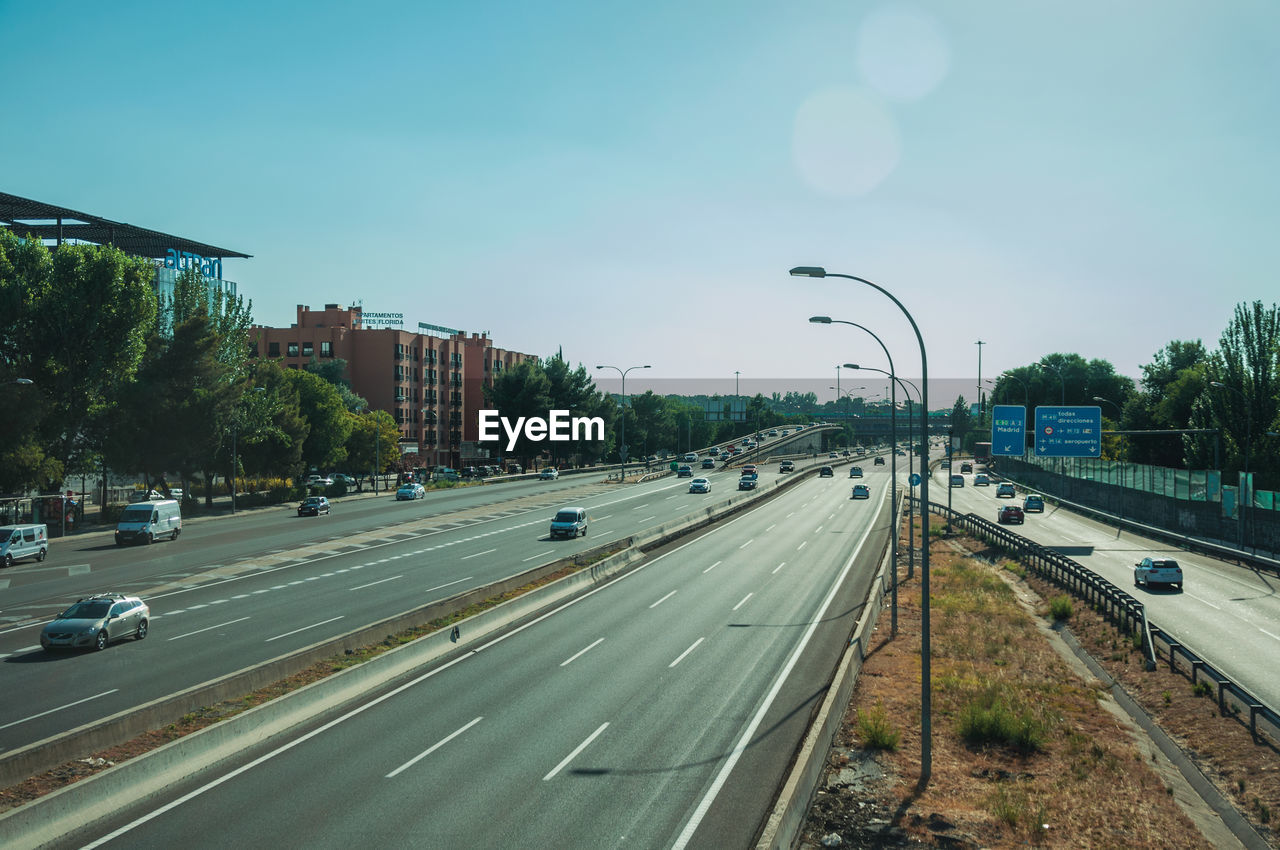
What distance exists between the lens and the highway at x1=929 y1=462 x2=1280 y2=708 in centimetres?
2522

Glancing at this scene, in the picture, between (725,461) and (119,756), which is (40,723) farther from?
(725,461)

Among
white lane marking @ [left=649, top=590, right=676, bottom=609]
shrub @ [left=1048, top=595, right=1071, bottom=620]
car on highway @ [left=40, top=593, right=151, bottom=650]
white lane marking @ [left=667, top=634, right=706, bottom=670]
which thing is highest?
car on highway @ [left=40, top=593, right=151, bottom=650]

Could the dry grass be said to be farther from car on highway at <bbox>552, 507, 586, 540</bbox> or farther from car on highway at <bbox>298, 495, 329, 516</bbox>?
car on highway at <bbox>298, 495, 329, 516</bbox>

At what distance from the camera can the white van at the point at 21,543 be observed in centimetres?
4266

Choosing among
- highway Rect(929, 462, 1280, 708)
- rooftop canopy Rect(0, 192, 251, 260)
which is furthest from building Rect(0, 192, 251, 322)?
highway Rect(929, 462, 1280, 708)

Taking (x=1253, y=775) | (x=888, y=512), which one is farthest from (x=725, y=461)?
(x=1253, y=775)

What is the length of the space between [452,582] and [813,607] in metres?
15.5

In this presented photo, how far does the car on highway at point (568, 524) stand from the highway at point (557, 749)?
19.1 m

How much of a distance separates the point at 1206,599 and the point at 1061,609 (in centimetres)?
704

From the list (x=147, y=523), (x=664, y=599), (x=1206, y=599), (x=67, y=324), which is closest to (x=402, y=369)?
(x=67, y=324)

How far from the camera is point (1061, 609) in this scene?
34.0m

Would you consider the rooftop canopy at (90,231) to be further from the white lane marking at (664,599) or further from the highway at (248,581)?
the white lane marking at (664,599)

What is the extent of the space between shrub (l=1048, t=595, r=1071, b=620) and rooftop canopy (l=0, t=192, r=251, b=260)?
69760mm

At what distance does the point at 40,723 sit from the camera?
18.0 meters
